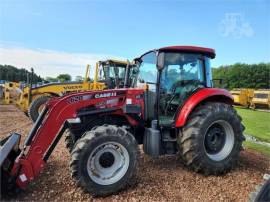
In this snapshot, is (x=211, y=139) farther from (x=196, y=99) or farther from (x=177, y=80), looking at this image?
(x=177, y=80)

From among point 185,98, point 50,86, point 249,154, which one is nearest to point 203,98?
point 185,98

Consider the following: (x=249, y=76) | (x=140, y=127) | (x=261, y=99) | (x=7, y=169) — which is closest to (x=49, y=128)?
(x=7, y=169)

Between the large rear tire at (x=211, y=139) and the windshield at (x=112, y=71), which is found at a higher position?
the windshield at (x=112, y=71)

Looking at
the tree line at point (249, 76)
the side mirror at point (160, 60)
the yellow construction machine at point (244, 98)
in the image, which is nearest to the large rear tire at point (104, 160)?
the side mirror at point (160, 60)

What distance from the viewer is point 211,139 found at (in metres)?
5.21

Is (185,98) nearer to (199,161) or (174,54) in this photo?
(174,54)

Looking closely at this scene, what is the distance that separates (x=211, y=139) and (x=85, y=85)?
26.0 feet

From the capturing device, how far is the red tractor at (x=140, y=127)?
3998 millimetres

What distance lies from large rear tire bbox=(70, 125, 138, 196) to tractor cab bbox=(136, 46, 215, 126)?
1.07m

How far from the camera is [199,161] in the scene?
15.7 ft

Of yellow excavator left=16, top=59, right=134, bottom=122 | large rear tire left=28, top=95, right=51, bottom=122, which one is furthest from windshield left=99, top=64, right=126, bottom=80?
large rear tire left=28, top=95, right=51, bottom=122

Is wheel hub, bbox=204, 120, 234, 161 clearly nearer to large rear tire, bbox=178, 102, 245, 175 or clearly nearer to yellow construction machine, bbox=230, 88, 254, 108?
large rear tire, bbox=178, 102, 245, 175

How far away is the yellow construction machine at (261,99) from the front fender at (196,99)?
1909 cm

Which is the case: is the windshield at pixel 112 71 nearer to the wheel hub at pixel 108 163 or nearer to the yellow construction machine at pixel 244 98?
the wheel hub at pixel 108 163
